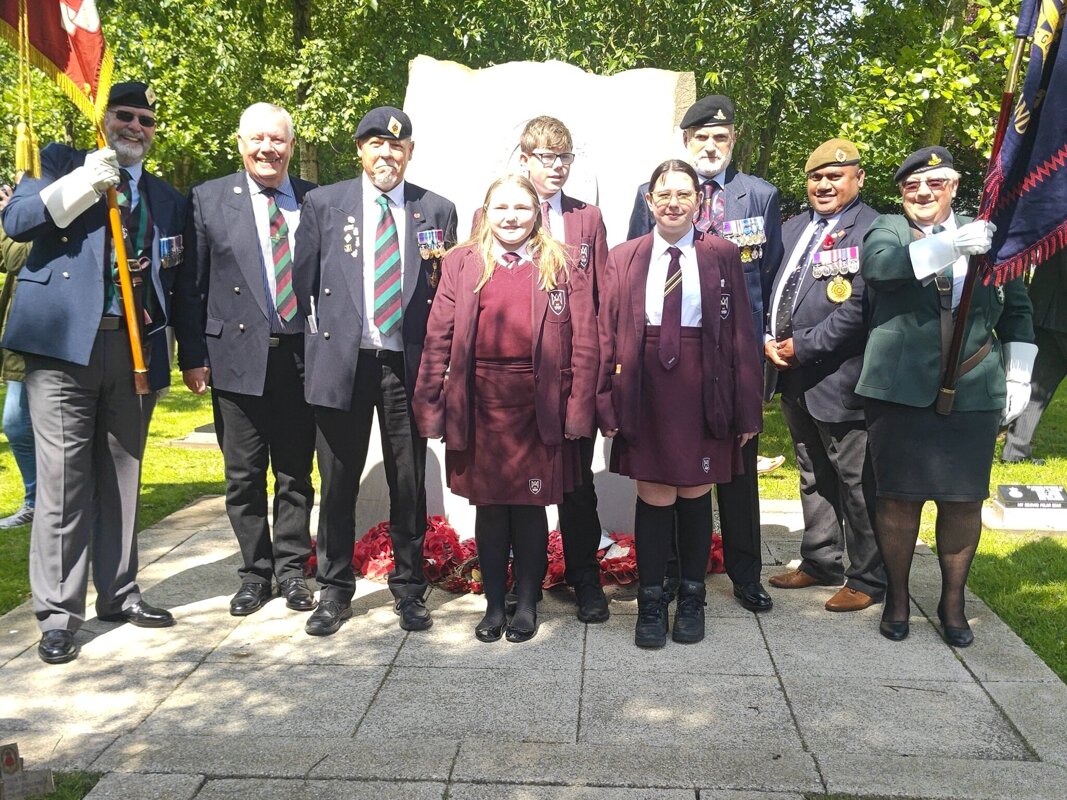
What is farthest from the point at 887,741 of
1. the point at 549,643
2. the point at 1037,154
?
the point at 1037,154

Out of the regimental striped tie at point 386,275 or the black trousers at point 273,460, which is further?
the black trousers at point 273,460

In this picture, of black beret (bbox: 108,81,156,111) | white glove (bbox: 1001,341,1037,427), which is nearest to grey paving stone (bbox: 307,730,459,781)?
white glove (bbox: 1001,341,1037,427)

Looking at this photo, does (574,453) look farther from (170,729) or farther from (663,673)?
(170,729)

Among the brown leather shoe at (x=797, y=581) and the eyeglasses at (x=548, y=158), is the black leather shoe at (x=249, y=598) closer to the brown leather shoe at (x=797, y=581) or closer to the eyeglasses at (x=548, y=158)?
the eyeglasses at (x=548, y=158)

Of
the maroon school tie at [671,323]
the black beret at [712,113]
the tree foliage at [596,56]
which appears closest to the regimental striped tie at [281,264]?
the maroon school tie at [671,323]

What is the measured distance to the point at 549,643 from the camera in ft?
15.0

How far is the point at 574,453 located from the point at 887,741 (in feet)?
5.53

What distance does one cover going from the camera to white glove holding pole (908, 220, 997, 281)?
3965 mm

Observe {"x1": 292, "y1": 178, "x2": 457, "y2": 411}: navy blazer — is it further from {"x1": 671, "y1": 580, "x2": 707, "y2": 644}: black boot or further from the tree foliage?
the tree foliage

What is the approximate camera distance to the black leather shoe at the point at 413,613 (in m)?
4.72

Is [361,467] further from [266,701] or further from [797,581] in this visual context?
[797,581]

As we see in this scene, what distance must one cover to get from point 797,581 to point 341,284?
8.60ft

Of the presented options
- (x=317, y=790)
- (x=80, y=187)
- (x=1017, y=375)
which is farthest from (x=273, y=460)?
(x=1017, y=375)

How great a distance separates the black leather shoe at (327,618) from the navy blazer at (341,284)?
0.89 m
